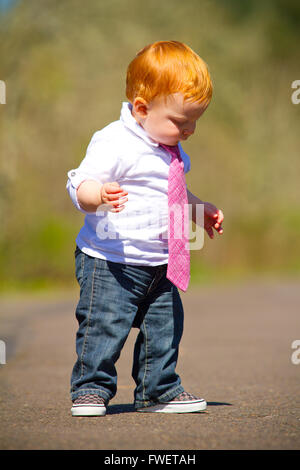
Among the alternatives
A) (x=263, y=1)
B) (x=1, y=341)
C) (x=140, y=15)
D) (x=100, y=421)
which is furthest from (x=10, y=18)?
(x=100, y=421)

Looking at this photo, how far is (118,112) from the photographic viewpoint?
14.5 meters

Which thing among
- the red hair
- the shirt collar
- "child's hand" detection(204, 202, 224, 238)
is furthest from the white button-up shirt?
"child's hand" detection(204, 202, 224, 238)

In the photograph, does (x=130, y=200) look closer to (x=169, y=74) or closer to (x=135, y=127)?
(x=135, y=127)

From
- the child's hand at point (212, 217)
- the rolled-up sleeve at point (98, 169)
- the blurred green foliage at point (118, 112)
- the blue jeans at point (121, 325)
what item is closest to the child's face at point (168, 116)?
the rolled-up sleeve at point (98, 169)

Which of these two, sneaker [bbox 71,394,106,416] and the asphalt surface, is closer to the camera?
the asphalt surface

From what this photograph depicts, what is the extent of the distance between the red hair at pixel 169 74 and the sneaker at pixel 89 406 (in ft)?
3.57

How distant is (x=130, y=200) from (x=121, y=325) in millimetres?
451

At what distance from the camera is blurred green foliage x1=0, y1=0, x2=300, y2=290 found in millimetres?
12656

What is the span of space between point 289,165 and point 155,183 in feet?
58.7

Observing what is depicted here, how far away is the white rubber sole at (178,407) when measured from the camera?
2947 mm

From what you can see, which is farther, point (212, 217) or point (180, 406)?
point (212, 217)

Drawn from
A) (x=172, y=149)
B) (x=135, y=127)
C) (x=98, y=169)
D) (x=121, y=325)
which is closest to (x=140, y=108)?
(x=135, y=127)

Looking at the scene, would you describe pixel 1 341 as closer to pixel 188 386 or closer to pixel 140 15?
pixel 188 386

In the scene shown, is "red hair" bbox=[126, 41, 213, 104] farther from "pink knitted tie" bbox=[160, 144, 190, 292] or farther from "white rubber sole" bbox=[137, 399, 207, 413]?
"white rubber sole" bbox=[137, 399, 207, 413]
